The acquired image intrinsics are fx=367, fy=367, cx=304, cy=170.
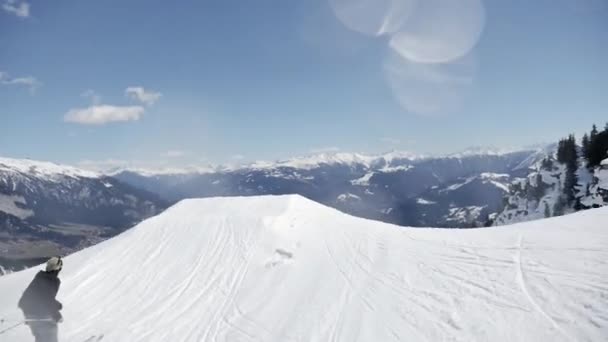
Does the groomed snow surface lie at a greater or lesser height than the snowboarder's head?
lesser

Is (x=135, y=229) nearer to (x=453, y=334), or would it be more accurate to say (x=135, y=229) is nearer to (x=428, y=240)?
(x=428, y=240)

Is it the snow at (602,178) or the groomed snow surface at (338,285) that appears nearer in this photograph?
the groomed snow surface at (338,285)

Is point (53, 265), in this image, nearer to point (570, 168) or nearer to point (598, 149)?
point (598, 149)

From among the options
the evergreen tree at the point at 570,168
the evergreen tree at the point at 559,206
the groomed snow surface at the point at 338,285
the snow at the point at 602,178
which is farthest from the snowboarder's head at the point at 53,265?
the evergreen tree at the point at 559,206

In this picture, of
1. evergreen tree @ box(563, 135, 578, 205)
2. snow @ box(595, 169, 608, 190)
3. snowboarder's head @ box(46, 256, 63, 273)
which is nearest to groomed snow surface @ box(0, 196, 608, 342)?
snowboarder's head @ box(46, 256, 63, 273)

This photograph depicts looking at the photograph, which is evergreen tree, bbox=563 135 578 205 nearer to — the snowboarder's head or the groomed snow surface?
the groomed snow surface

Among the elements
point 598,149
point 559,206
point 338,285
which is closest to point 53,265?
point 338,285

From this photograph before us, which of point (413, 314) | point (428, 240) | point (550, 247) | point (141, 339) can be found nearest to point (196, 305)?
point (141, 339)

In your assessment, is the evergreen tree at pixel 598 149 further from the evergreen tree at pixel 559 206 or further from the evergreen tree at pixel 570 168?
the evergreen tree at pixel 559 206

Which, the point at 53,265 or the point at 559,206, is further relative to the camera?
the point at 559,206
